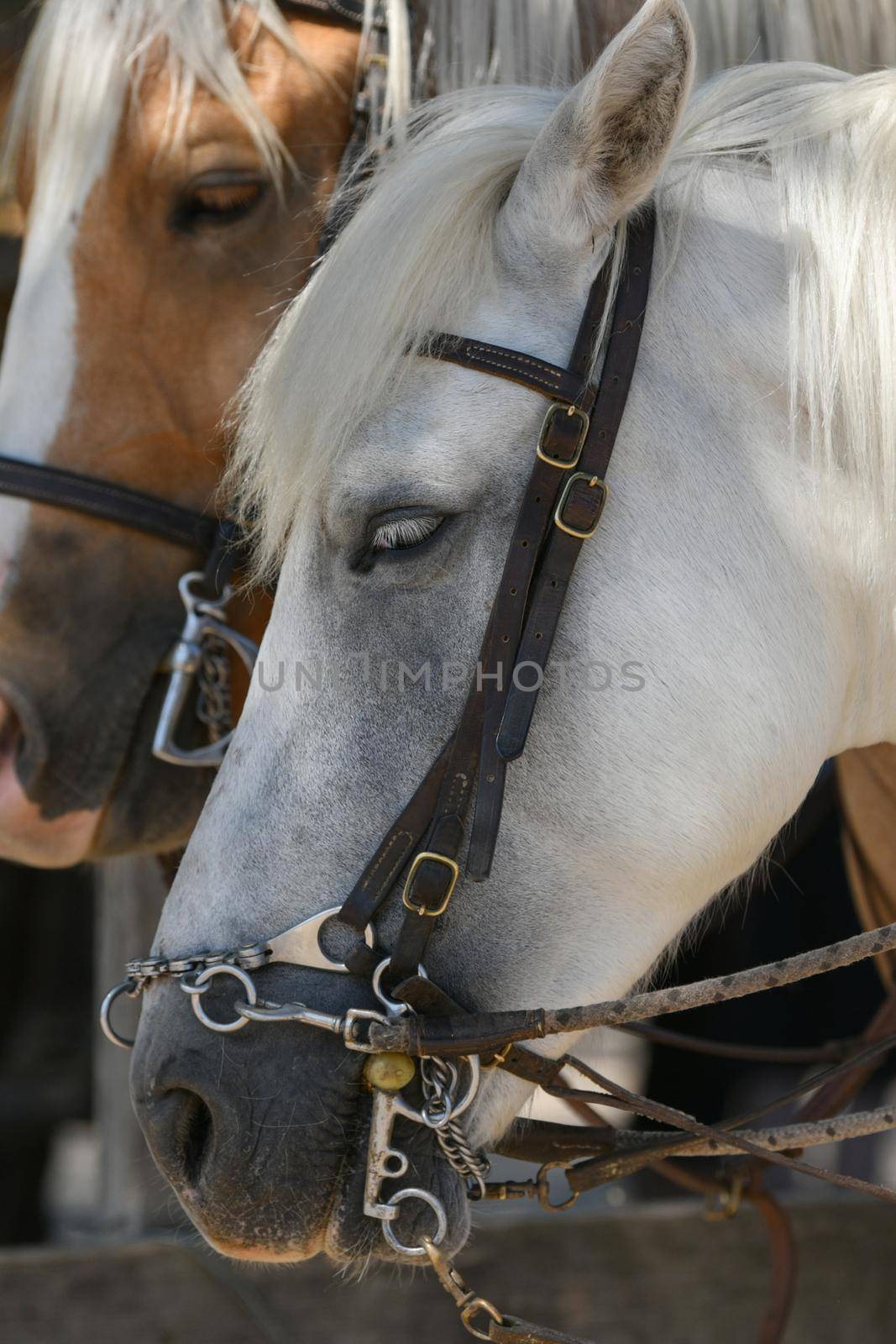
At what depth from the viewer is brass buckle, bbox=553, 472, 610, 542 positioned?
1157mm

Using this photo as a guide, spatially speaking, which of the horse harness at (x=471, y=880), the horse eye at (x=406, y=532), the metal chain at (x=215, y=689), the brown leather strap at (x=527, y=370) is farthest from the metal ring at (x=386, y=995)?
the metal chain at (x=215, y=689)

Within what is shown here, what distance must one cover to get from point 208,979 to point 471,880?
0.27 m

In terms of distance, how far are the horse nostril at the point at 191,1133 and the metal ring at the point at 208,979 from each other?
0.29ft

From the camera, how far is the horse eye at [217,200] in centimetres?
174

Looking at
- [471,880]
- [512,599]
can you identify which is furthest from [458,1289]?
[512,599]

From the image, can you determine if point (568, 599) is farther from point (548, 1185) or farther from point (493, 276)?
point (548, 1185)

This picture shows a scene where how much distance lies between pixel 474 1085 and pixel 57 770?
83 cm

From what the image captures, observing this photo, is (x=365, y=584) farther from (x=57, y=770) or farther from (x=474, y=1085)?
(x=57, y=770)

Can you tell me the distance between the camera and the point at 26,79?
6.07 feet

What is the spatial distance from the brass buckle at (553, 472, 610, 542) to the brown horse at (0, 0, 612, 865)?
707mm

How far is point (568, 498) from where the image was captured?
1158 mm

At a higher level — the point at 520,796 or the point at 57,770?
the point at 520,796

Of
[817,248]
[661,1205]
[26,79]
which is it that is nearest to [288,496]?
[817,248]

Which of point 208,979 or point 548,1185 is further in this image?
point 548,1185
